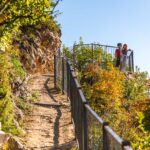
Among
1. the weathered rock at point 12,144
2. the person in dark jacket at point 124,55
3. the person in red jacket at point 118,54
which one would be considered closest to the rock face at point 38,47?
the person in red jacket at point 118,54

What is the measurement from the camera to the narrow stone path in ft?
42.5

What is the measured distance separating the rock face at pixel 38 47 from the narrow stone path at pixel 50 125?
937 cm

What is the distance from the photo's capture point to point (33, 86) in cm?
2298

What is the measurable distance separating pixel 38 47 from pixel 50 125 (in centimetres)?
1860

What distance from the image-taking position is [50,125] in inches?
599

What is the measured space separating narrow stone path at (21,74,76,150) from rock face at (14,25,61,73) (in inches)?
369

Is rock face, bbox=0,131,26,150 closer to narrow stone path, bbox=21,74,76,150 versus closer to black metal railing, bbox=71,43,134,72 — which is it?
narrow stone path, bbox=21,74,76,150

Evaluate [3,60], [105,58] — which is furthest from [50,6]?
[105,58]

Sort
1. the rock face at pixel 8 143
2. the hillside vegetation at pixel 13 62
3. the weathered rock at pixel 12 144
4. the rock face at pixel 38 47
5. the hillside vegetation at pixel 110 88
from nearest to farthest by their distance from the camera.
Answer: the rock face at pixel 8 143
the weathered rock at pixel 12 144
the hillside vegetation at pixel 13 62
the hillside vegetation at pixel 110 88
the rock face at pixel 38 47

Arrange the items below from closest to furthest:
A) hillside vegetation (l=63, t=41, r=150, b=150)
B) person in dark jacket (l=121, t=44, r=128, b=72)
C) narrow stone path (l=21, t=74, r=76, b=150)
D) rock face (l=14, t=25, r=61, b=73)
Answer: narrow stone path (l=21, t=74, r=76, b=150) < hillside vegetation (l=63, t=41, r=150, b=150) < person in dark jacket (l=121, t=44, r=128, b=72) < rock face (l=14, t=25, r=61, b=73)

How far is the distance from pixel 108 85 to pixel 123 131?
30.8 feet

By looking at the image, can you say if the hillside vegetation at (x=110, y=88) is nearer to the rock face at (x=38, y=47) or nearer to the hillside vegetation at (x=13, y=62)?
the rock face at (x=38, y=47)

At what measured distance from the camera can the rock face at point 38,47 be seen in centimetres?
3074

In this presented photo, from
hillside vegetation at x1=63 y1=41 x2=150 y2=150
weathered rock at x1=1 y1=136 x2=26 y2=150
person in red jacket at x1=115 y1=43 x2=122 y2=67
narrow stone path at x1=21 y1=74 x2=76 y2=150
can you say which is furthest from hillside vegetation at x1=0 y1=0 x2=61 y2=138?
person in red jacket at x1=115 y1=43 x2=122 y2=67
